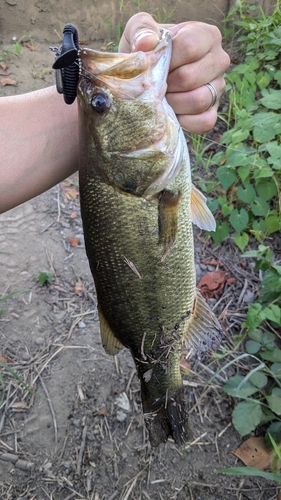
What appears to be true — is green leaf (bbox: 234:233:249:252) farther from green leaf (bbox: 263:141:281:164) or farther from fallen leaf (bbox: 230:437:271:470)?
fallen leaf (bbox: 230:437:271:470)

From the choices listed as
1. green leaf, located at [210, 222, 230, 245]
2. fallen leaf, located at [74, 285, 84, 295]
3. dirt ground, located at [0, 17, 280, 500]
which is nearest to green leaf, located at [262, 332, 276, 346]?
dirt ground, located at [0, 17, 280, 500]

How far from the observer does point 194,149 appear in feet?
10.7

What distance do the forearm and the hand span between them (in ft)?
1.40

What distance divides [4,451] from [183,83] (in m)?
1.88

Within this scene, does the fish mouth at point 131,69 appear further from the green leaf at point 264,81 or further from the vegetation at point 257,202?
the green leaf at point 264,81

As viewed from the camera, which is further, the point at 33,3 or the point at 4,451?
the point at 33,3

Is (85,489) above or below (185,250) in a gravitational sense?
below

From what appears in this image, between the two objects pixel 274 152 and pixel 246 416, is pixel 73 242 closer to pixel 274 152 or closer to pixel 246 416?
pixel 274 152

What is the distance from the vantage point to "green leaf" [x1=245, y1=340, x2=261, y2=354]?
2299 mm

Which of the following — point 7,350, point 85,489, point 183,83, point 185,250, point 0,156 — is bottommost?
point 85,489

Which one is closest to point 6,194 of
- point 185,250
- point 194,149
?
point 185,250

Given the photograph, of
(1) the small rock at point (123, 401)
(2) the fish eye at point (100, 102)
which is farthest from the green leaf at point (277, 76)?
(1) the small rock at point (123, 401)

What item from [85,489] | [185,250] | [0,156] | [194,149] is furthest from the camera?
[194,149]

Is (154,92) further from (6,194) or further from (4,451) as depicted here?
(4,451)
